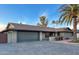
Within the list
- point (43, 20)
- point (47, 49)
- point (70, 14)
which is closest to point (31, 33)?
point (43, 20)

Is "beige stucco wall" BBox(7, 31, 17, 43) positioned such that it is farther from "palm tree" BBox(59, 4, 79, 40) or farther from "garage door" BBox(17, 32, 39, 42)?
"palm tree" BBox(59, 4, 79, 40)

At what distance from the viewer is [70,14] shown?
9820 millimetres

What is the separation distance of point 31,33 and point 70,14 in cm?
347

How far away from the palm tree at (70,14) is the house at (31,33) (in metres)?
0.51

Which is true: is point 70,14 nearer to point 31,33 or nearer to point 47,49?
point 47,49

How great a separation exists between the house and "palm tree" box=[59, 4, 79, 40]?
1.68 feet

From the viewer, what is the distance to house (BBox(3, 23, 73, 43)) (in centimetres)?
1017

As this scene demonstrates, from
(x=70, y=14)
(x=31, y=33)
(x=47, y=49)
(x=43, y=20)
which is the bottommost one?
(x=47, y=49)

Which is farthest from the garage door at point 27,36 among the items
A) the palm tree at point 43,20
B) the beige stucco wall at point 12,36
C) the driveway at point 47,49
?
the palm tree at point 43,20

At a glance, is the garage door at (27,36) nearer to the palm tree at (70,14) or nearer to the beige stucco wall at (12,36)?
the beige stucco wall at (12,36)

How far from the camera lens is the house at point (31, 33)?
10.2 metres

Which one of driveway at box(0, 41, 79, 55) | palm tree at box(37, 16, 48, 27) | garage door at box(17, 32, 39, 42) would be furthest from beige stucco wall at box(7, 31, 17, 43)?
palm tree at box(37, 16, 48, 27)
